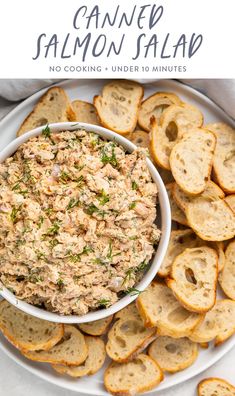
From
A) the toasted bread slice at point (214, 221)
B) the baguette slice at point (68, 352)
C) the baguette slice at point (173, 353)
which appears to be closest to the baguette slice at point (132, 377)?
the baguette slice at point (173, 353)

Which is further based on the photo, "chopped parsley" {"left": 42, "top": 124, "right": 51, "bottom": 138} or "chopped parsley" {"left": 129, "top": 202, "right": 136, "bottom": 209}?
"chopped parsley" {"left": 42, "top": 124, "right": 51, "bottom": 138}

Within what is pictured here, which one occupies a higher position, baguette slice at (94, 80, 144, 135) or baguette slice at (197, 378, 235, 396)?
baguette slice at (94, 80, 144, 135)

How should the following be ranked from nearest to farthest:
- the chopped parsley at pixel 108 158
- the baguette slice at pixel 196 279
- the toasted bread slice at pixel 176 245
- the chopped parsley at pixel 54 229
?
the chopped parsley at pixel 54 229 < the chopped parsley at pixel 108 158 < the baguette slice at pixel 196 279 < the toasted bread slice at pixel 176 245

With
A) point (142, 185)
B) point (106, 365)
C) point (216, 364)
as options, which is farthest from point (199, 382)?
point (142, 185)

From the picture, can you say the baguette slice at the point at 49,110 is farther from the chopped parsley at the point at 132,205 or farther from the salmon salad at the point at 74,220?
the chopped parsley at the point at 132,205

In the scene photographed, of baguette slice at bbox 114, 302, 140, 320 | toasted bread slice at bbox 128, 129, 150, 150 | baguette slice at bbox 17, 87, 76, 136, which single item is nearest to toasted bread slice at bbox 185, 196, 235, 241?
toasted bread slice at bbox 128, 129, 150, 150

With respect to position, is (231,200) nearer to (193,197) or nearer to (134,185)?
(193,197)

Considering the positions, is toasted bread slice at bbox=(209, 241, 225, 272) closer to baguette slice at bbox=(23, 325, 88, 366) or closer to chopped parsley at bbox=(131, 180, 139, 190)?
chopped parsley at bbox=(131, 180, 139, 190)
